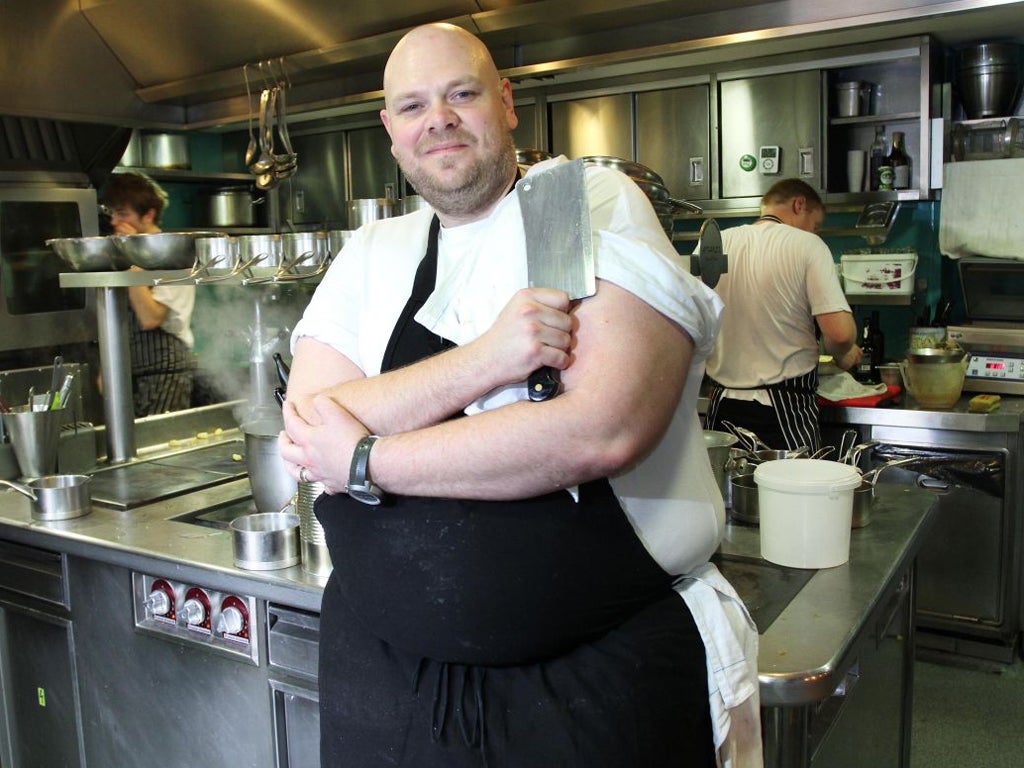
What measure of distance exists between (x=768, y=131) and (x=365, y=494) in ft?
13.2

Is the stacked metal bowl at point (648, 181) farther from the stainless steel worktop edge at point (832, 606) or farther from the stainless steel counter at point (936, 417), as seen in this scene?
the stainless steel counter at point (936, 417)

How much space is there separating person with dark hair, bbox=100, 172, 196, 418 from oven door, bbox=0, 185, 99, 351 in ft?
1.00

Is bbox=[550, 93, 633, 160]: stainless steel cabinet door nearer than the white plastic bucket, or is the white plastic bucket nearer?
the white plastic bucket

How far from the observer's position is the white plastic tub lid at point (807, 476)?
5.92ft

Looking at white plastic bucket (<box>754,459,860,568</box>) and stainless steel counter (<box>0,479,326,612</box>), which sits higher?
white plastic bucket (<box>754,459,860,568</box>)

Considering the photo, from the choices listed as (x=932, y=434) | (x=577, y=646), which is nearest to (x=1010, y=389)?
(x=932, y=434)

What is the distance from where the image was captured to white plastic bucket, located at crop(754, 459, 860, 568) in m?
1.82

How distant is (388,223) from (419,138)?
0.73ft

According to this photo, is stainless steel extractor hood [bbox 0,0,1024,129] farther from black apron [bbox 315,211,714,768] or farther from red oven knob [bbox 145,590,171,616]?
black apron [bbox 315,211,714,768]

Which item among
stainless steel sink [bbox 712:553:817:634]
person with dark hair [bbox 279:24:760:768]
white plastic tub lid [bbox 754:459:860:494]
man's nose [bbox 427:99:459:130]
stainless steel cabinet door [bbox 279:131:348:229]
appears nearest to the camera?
person with dark hair [bbox 279:24:760:768]

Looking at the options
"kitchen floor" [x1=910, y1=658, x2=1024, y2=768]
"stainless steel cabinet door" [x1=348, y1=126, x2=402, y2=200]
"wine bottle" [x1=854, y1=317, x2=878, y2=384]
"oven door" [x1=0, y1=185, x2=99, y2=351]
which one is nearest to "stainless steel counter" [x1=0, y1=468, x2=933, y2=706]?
"kitchen floor" [x1=910, y1=658, x2=1024, y2=768]

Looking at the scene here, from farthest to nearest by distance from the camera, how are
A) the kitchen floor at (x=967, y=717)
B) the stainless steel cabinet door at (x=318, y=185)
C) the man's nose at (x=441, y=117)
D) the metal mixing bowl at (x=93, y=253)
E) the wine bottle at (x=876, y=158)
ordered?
1. the stainless steel cabinet door at (x=318, y=185)
2. the wine bottle at (x=876, y=158)
3. the kitchen floor at (x=967, y=717)
4. the metal mixing bowl at (x=93, y=253)
5. the man's nose at (x=441, y=117)

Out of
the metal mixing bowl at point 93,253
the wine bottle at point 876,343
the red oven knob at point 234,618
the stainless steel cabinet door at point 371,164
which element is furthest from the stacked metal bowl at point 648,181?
the stainless steel cabinet door at point 371,164

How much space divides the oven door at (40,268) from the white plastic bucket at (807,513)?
419cm
